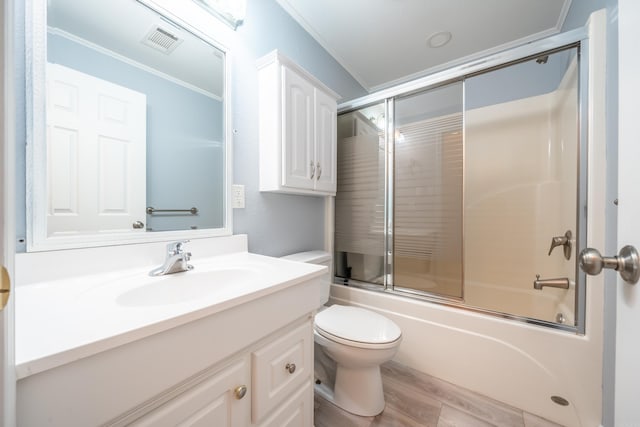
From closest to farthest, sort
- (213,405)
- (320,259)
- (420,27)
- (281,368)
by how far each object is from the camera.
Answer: (213,405)
(281,368)
(320,259)
(420,27)

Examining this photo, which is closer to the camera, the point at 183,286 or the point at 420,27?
the point at 183,286

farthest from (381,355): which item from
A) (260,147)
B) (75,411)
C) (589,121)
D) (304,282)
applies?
(589,121)

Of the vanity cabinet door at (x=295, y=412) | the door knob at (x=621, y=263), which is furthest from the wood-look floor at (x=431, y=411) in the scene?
the door knob at (x=621, y=263)

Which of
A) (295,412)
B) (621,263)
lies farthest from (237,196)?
(621,263)

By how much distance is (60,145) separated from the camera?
77cm

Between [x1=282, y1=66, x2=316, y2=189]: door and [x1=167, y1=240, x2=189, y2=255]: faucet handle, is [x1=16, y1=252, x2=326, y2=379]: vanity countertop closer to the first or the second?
[x1=167, y1=240, x2=189, y2=255]: faucet handle

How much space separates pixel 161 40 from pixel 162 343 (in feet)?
3.93

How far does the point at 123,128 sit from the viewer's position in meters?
0.91

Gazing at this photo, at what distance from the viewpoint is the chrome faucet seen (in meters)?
0.86

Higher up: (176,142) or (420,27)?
(420,27)

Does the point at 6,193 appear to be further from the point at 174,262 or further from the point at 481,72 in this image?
the point at 481,72

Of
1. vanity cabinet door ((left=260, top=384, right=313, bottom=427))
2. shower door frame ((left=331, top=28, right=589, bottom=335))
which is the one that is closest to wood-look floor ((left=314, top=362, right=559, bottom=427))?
vanity cabinet door ((left=260, top=384, right=313, bottom=427))

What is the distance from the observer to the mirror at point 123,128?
0.75 metres

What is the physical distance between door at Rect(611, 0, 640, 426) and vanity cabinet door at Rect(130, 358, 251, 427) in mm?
791
